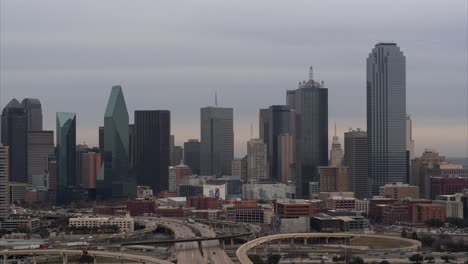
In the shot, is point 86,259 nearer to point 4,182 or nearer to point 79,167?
point 4,182

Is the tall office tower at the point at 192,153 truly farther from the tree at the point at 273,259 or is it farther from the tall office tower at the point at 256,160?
the tree at the point at 273,259

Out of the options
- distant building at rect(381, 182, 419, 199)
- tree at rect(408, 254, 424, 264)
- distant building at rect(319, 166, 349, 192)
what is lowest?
tree at rect(408, 254, 424, 264)

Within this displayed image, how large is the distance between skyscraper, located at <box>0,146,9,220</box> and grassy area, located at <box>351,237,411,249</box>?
29076mm

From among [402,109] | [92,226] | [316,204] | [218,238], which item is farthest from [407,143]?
[218,238]

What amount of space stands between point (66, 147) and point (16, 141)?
16557 mm

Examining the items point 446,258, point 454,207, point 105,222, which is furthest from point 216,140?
point 446,258

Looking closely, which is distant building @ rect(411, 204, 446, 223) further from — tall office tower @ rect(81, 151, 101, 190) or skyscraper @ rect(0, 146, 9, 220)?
tall office tower @ rect(81, 151, 101, 190)

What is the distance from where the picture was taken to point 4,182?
7731cm

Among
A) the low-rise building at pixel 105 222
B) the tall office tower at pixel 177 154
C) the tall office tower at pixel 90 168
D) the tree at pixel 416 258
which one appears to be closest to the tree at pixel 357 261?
the tree at pixel 416 258

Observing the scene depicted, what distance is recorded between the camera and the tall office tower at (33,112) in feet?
473

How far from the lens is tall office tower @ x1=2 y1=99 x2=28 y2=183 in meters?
138

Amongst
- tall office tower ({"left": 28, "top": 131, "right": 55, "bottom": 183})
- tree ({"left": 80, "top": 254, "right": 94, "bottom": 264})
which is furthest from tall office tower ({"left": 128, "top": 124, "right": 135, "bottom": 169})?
tree ({"left": 80, "top": 254, "right": 94, "bottom": 264})

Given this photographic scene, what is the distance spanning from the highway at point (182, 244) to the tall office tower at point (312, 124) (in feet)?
182

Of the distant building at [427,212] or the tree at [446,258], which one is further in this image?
the distant building at [427,212]
